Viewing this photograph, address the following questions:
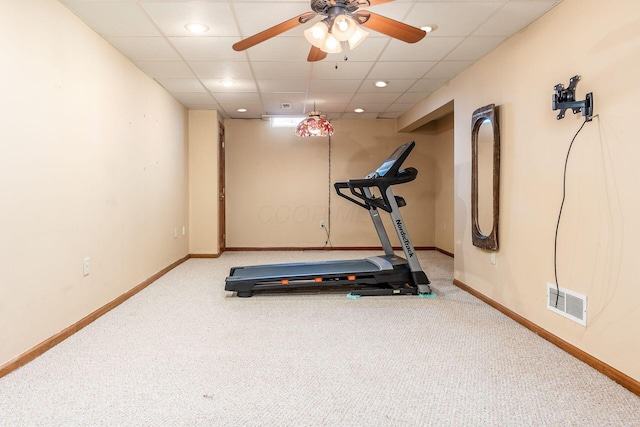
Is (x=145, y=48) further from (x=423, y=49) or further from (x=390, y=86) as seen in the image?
(x=390, y=86)

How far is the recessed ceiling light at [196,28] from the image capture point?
9.52ft

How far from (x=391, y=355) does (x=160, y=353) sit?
1.46m

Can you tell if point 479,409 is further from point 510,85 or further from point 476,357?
point 510,85

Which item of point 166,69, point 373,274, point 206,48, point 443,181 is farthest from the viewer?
point 443,181

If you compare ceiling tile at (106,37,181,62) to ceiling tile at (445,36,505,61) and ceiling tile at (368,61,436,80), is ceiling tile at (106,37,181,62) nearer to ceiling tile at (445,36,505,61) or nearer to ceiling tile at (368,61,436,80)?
ceiling tile at (368,61,436,80)

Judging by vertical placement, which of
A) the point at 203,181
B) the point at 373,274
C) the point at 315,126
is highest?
the point at 315,126

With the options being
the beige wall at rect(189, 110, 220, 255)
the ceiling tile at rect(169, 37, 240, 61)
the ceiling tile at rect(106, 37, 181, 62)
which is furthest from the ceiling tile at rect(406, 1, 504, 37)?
the beige wall at rect(189, 110, 220, 255)

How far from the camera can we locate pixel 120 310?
10.9ft

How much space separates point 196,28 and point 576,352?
11.5 feet

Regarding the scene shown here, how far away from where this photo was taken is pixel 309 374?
214 centimetres

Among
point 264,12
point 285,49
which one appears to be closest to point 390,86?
point 285,49

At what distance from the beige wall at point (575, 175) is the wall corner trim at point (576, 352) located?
4 cm

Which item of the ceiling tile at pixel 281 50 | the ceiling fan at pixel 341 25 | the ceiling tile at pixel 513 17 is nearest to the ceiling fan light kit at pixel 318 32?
the ceiling fan at pixel 341 25

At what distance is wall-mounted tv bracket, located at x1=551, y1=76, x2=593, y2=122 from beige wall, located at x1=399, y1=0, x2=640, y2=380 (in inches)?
1.4
